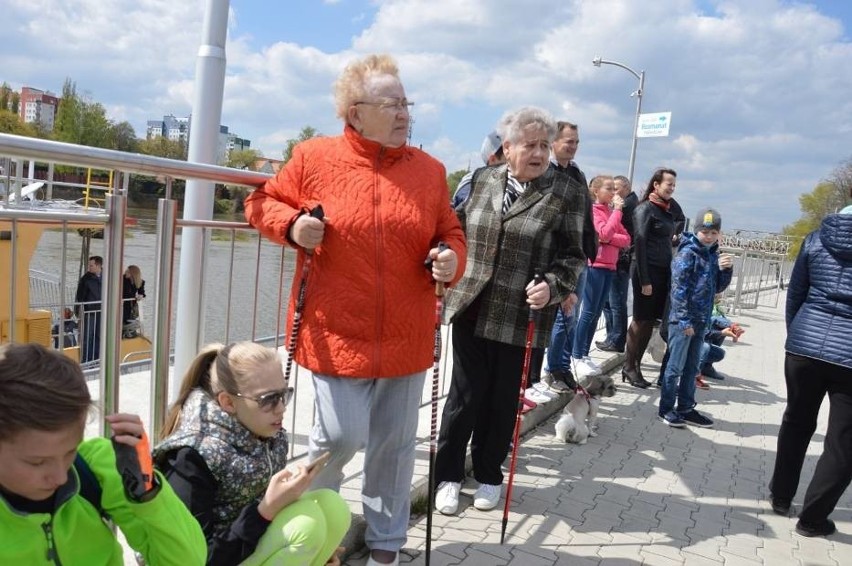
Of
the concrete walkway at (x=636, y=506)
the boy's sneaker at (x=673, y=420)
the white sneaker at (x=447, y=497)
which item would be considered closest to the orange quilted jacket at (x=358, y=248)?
the concrete walkway at (x=636, y=506)

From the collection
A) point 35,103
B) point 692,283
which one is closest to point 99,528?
point 692,283

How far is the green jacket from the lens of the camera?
1448 millimetres

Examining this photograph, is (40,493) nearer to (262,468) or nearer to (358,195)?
(262,468)

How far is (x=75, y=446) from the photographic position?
1458mm

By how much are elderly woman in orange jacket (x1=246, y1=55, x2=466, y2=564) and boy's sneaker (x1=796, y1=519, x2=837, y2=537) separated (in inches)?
104

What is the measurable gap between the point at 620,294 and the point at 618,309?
0.56 feet

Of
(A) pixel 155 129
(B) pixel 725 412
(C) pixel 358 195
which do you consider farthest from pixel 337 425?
(A) pixel 155 129

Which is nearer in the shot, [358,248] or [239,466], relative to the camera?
[239,466]

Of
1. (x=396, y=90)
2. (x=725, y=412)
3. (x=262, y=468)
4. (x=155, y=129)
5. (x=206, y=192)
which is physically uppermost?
(x=155, y=129)

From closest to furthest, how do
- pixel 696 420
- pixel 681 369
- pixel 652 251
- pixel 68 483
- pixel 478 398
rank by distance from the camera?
pixel 68 483, pixel 478 398, pixel 681 369, pixel 696 420, pixel 652 251

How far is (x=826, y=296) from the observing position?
3688 mm

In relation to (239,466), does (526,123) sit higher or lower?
higher

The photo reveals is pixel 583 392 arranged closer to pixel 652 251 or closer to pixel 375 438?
pixel 652 251

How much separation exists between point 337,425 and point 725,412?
5.05 metres
